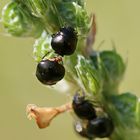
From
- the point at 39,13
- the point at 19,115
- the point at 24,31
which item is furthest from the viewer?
the point at 19,115

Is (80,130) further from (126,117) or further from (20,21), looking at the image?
(20,21)

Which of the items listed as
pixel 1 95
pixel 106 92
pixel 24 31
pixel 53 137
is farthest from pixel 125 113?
pixel 1 95

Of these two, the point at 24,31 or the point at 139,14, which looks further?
the point at 139,14

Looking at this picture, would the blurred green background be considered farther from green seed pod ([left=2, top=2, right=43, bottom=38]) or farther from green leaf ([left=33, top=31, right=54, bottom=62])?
green leaf ([left=33, top=31, right=54, bottom=62])

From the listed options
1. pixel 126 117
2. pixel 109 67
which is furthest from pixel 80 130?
pixel 109 67

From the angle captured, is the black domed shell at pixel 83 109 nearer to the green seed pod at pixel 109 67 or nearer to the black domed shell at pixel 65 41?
the green seed pod at pixel 109 67

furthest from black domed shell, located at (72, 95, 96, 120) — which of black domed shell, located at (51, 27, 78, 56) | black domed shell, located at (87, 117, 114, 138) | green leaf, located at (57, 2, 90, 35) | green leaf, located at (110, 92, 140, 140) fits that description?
green leaf, located at (57, 2, 90, 35)

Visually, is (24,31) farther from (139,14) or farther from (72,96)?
(139,14)
